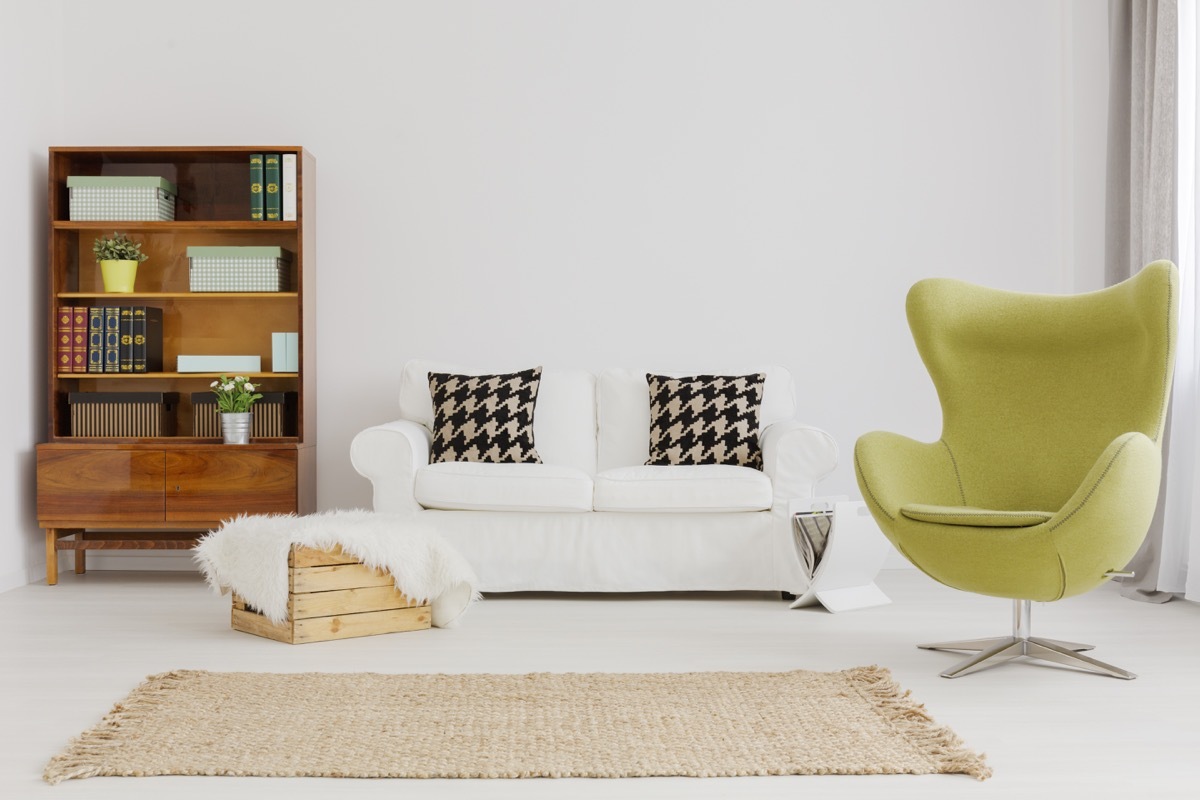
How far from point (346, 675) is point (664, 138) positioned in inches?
118

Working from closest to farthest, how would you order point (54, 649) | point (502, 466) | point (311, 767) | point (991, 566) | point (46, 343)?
1. point (311, 767)
2. point (991, 566)
3. point (54, 649)
4. point (502, 466)
5. point (46, 343)

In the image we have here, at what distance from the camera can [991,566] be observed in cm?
278

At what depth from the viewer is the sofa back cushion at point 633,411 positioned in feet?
15.0

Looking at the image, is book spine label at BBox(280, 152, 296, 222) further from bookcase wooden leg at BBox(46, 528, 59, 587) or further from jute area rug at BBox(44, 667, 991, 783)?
jute area rug at BBox(44, 667, 991, 783)

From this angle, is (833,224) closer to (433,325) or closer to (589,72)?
(589,72)

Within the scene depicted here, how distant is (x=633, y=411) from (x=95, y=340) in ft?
7.55

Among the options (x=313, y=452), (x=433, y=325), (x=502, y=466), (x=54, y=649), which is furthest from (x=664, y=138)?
(x=54, y=649)

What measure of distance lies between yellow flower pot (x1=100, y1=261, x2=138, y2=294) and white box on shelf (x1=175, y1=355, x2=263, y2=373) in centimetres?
38

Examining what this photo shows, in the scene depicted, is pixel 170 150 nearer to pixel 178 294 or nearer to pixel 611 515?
pixel 178 294

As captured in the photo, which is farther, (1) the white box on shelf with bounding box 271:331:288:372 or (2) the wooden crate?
(1) the white box on shelf with bounding box 271:331:288:372

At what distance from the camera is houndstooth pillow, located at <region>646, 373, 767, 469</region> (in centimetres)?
432

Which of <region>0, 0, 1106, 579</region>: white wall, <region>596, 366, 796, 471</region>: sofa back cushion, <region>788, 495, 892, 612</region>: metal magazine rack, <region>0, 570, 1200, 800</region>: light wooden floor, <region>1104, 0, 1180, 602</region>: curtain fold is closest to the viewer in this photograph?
<region>0, 570, 1200, 800</region>: light wooden floor

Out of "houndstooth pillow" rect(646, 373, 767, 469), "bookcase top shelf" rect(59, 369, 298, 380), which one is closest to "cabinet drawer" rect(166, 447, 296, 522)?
"bookcase top shelf" rect(59, 369, 298, 380)

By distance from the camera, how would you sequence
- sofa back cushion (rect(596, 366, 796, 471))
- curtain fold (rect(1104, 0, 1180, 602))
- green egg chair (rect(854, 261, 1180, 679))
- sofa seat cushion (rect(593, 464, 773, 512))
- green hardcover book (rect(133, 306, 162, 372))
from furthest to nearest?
green hardcover book (rect(133, 306, 162, 372)), sofa back cushion (rect(596, 366, 796, 471)), curtain fold (rect(1104, 0, 1180, 602)), sofa seat cushion (rect(593, 464, 773, 512)), green egg chair (rect(854, 261, 1180, 679))
